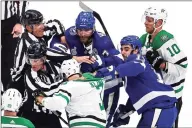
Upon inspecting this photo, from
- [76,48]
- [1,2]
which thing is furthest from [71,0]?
[76,48]

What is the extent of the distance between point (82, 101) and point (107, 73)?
1.03 ft

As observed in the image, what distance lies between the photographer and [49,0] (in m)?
7.27

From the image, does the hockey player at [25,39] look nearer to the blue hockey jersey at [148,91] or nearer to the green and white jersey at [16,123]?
the blue hockey jersey at [148,91]

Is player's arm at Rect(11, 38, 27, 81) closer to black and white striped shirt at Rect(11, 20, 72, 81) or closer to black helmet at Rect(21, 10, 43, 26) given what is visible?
black and white striped shirt at Rect(11, 20, 72, 81)

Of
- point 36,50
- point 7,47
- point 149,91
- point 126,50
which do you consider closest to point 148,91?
point 149,91

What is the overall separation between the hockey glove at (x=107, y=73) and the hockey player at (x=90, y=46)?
0.64ft

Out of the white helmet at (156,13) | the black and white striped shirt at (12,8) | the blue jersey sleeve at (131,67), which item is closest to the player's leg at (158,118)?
the blue jersey sleeve at (131,67)

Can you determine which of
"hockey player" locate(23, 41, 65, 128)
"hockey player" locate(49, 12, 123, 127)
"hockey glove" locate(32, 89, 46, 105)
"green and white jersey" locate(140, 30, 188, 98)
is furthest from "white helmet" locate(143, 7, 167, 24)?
"hockey glove" locate(32, 89, 46, 105)

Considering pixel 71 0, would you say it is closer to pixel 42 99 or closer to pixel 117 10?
pixel 117 10

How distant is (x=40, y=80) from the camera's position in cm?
457

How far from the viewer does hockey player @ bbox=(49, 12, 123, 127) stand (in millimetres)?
4758

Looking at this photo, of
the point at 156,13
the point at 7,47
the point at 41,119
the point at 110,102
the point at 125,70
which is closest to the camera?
the point at 125,70

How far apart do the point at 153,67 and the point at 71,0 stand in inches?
105

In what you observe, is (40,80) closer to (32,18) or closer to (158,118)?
(32,18)
